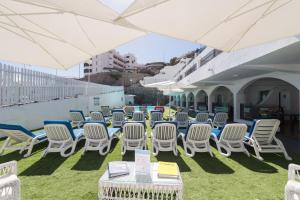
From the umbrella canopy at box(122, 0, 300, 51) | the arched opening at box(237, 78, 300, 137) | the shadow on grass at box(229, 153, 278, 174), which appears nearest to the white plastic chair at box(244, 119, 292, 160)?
the shadow on grass at box(229, 153, 278, 174)

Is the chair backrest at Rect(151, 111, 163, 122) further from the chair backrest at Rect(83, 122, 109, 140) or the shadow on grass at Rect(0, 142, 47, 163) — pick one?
the shadow on grass at Rect(0, 142, 47, 163)

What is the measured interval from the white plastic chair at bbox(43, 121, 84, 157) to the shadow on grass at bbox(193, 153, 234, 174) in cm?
362

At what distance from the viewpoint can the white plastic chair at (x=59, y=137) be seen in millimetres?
6000

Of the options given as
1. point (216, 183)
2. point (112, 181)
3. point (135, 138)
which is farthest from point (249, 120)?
point (112, 181)

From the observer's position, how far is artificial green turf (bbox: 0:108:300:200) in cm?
373

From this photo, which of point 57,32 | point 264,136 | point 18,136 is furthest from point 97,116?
point 264,136

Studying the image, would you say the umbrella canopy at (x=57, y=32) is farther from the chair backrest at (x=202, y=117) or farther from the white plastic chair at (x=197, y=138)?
the chair backrest at (x=202, y=117)

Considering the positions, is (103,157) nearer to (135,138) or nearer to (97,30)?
(135,138)

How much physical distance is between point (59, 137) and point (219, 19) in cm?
534

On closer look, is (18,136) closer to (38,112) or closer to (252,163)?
(38,112)

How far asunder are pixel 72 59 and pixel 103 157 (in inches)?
108

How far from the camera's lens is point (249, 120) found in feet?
44.4

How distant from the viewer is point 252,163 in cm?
550

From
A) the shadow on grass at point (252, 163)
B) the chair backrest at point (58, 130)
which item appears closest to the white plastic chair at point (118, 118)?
the chair backrest at point (58, 130)
